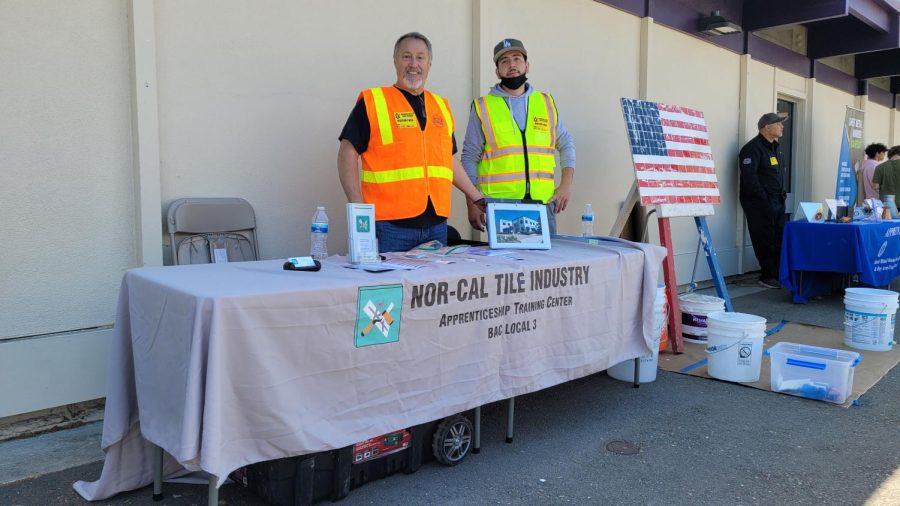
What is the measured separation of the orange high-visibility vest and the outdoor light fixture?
496 centimetres

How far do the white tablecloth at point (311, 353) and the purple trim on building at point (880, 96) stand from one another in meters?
11.3

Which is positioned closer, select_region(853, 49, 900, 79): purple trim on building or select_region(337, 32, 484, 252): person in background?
select_region(337, 32, 484, 252): person in background

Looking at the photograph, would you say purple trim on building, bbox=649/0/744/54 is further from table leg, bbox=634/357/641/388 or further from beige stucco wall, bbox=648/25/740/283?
table leg, bbox=634/357/641/388

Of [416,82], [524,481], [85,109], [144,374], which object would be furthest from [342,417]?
[85,109]

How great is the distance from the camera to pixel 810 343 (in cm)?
488

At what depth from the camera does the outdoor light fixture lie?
686cm

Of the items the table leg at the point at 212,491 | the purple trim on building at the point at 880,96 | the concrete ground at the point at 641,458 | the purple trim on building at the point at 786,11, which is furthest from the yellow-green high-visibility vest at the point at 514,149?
the purple trim on building at the point at 880,96

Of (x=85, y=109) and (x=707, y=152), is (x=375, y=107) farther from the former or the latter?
(x=707, y=152)

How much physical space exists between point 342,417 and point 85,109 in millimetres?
2016

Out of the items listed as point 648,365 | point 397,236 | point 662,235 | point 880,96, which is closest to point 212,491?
point 397,236

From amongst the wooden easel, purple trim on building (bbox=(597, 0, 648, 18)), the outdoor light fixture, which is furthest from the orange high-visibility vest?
the outdoor light fixture

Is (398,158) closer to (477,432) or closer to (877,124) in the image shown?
(477,432)

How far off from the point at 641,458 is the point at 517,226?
1226 mm

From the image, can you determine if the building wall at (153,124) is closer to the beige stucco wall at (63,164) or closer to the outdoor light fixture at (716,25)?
the beige stucco wall at (63,164)
